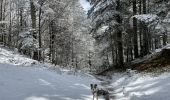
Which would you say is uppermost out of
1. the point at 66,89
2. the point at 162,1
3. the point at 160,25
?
the point at 162,1

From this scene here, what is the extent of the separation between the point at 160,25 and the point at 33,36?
12121mm

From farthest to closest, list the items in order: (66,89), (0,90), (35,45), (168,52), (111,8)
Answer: (111,8)
(35,45)
(168,52)
(66,89)
(0,90)

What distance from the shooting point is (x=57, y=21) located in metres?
38.8

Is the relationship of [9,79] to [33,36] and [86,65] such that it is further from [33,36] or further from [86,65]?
[86,65]

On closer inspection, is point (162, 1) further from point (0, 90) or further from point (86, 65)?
point (86, 65)

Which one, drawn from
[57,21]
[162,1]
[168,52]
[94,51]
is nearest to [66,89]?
[162,1]

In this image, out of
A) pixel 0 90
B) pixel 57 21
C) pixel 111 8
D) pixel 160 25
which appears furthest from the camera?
pixel 57 21

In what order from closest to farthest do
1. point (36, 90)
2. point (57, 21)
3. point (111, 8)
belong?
point (36, 90) < point (111, 8) < point (57, 21)

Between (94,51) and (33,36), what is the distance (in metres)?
60.0

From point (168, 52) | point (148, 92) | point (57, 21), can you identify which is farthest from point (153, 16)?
point (57, 21)

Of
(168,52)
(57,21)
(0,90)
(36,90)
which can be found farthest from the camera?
(57,21)

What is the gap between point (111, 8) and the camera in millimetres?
28531

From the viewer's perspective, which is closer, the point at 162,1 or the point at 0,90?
the point at 0,90

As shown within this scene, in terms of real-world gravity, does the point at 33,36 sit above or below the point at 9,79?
above
